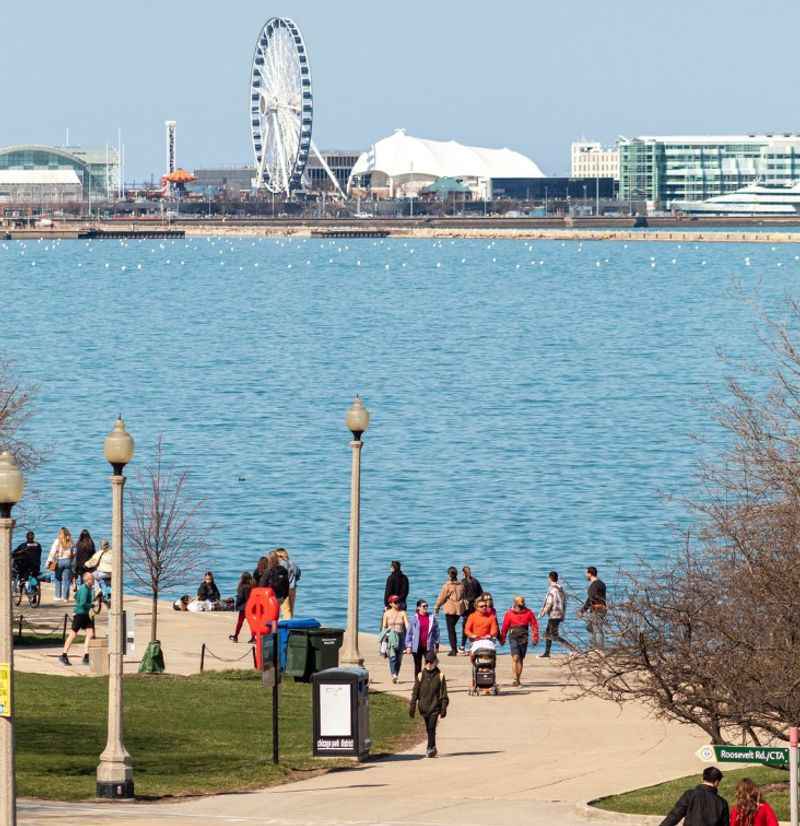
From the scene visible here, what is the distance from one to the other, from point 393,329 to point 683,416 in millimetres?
55625

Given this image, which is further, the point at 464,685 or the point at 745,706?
the point at 464,685

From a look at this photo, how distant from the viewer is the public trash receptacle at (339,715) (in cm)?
2473

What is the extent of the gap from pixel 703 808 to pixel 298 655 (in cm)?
1337

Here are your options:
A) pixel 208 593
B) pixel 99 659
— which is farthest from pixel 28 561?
pixel 99 659

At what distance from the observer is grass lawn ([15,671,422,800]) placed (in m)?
23.0

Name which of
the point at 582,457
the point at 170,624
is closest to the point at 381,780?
the point at 170,624

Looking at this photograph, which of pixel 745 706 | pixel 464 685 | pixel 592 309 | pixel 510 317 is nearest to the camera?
pixel 745 706

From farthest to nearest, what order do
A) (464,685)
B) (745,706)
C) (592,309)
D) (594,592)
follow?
(592,309) → (594,592) → (464,685) → (745,706)

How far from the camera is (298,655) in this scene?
30000 millimetres

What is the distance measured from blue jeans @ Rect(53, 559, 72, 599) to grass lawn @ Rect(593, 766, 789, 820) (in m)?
18.1

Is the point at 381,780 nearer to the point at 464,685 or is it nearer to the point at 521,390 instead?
the point at 464,685

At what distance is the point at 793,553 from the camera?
839 inches

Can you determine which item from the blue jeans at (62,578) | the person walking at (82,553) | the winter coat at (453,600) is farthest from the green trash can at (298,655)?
the blue jeans at (62,578)

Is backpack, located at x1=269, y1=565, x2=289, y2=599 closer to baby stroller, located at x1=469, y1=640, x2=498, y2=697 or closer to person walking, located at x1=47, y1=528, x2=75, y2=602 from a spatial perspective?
baby stroller, located at x1=469, y1=640, x2=498, y2=697
